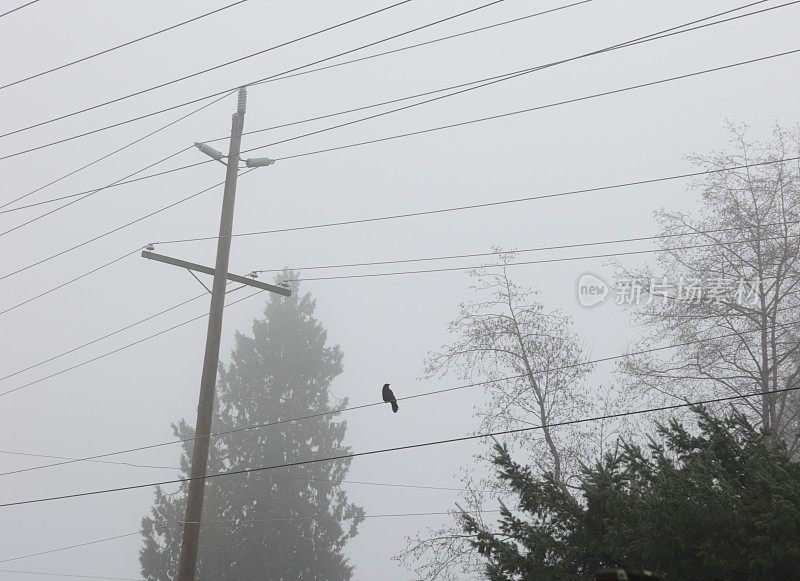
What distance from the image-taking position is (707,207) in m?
18.5

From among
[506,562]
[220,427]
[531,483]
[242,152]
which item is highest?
[220,427]

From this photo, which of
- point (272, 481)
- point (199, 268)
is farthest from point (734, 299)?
point (272, 481)

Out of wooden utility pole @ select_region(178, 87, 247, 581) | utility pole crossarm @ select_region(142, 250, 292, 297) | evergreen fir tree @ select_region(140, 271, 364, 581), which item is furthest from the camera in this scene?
evergreen fir tree @ select_region(140, 271, 364, 581)

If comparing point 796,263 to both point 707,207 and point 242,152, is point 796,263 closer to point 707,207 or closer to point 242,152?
point 707,207

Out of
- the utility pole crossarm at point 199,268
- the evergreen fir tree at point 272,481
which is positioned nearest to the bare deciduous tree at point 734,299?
the utility pole crossarm at point 199,268

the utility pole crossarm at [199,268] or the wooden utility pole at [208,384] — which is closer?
the wooden utility pole at [208,384]

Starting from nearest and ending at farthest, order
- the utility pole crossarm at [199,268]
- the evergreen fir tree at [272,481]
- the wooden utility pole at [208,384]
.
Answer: the wooden utility pole at [208,384]
the utility pole crossarm at [199,268]
the evergreen fir tree at [272,481]

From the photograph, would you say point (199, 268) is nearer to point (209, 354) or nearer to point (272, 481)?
point (209, 354)

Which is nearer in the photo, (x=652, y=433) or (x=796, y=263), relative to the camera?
(x=796, y=263)

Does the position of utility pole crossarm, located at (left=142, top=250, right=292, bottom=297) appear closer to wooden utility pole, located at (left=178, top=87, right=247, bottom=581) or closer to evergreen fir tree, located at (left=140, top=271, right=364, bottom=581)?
wooden utility pole, located at (left=178, top=87, right=247, bottom=581)

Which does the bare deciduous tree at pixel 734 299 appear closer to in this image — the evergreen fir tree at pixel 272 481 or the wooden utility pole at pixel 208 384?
the wooden utility pole at pixel 208 384

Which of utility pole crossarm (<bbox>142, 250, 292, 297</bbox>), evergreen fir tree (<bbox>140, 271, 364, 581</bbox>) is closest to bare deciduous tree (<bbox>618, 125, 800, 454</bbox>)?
utility pole crossarm (<bbox>142, 250, 292, 297</bbox>)

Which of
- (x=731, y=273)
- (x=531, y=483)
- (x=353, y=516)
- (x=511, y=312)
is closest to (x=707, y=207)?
(x=731, y=273)

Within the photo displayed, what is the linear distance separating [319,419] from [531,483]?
30708mm
